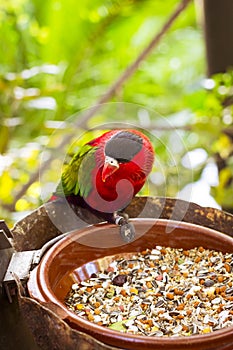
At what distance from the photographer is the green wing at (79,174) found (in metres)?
0.82

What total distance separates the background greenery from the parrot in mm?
130

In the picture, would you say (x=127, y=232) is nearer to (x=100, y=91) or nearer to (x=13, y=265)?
(x=13, y=265)

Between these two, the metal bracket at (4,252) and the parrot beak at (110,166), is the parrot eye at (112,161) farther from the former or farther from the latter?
the metal bracket at (4,252)

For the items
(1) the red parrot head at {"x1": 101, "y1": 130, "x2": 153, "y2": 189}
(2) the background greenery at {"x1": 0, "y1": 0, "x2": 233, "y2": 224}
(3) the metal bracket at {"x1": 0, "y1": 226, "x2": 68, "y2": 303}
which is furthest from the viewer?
(2) the background greenery at {"x1": 0, "y1": 0, "x2": 233, "y2": 224}

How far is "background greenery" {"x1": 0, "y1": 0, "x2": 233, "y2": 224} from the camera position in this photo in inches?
54.3

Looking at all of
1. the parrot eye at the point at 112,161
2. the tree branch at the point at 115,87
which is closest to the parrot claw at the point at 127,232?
the parrot eye at the point at 112,161

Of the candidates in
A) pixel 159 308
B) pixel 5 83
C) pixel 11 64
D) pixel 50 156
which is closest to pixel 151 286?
pixel 159 308

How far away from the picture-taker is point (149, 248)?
862mm

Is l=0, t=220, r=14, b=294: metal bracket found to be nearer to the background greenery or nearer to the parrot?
the parrot

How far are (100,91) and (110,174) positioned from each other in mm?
1444

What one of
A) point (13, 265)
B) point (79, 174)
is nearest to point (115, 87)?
point (79, 174)

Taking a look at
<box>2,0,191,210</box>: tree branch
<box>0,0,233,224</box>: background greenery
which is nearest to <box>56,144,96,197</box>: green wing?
<box>0,0,233,224</box>: background greenery

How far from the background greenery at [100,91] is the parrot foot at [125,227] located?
0.61ft

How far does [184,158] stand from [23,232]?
0.75 m
